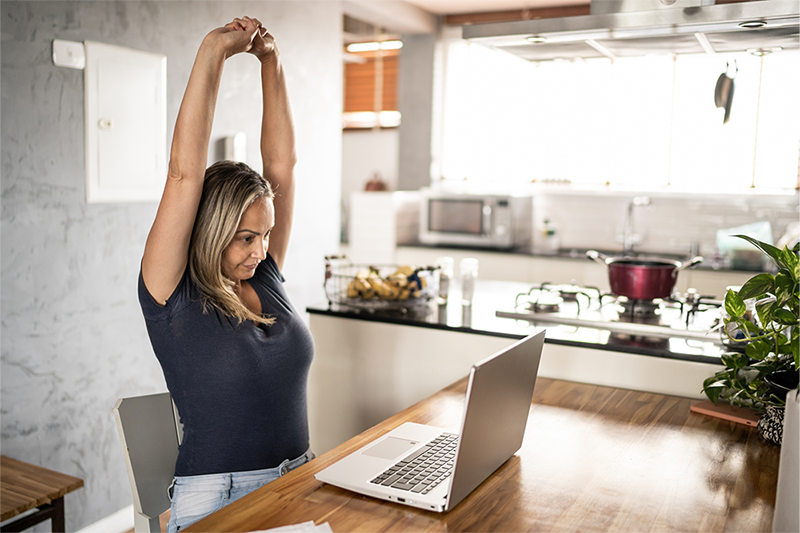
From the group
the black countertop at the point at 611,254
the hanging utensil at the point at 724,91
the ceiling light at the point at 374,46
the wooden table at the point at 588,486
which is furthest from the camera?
the ceiling light at the point at 374,46

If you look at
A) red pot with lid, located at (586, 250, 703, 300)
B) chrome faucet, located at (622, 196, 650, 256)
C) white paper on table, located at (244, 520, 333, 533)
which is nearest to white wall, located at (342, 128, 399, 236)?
chrome faucet, located at (622, 196, 650, 256)

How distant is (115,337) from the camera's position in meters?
2.78

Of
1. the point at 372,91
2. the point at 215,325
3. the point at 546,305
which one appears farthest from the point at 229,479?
the point at 372,91

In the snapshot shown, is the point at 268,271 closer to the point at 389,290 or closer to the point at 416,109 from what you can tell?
the point at 389,290

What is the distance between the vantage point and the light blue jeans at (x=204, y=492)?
1.49 metres

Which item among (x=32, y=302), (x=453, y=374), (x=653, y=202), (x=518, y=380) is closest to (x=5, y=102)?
(x=32, y=302)

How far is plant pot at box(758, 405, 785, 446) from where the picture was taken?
157 centimetres

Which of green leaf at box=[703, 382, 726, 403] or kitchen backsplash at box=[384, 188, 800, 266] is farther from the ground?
kitchen backsplash at box=[384, 188, 800, 266]

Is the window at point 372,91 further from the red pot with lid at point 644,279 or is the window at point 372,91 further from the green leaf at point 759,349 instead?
the green leaf at point 759,349

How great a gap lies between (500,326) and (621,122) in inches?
125

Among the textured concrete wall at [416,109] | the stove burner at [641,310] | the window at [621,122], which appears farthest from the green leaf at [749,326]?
the textured concrete wall at [416,109]

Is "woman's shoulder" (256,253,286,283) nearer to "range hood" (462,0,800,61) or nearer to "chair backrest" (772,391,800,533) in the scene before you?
"range hood" (462,0,800,61)

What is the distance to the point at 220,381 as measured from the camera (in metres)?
1.53

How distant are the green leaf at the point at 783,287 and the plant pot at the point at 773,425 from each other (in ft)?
1.02
